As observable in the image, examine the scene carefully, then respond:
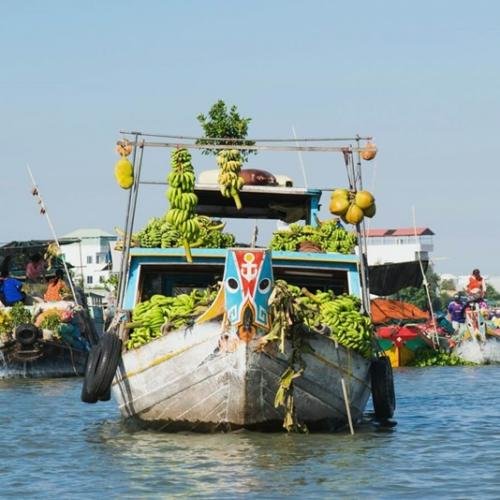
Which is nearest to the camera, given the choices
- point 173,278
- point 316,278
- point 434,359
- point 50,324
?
point 316,278

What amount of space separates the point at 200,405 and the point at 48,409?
582 centimetres

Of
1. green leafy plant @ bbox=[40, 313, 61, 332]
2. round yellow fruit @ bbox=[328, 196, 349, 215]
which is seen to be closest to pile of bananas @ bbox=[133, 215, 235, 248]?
round yellow fruit @ bbox=[328, 196, 349, 215]

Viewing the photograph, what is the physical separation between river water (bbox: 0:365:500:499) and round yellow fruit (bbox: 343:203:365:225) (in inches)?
99.3

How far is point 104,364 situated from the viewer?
14.9m

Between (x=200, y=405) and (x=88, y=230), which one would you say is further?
(x=88, y=230)

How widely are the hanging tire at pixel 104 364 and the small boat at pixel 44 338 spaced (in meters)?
10.8

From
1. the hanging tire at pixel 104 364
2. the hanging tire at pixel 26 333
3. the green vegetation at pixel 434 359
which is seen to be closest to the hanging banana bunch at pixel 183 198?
the hanging tire at pixel 104 364

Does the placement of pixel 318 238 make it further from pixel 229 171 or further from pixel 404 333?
pixel 404 333

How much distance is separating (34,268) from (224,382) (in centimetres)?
1551

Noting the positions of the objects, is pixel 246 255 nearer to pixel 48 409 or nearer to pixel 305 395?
pixel 305 395

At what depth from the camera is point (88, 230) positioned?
130750mm

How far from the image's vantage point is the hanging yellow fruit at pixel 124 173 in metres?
15.5

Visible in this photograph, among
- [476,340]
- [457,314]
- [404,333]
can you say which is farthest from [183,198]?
[457,314]

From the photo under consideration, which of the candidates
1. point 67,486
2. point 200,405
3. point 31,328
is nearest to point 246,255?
point 200,405
